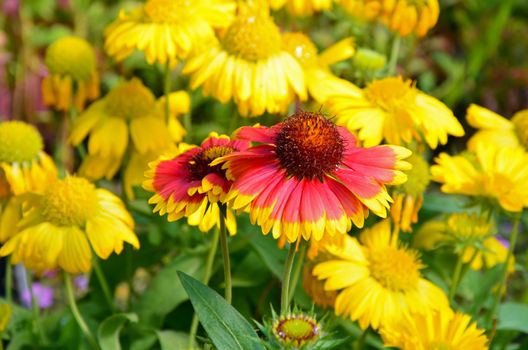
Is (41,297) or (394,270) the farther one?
(41,297)

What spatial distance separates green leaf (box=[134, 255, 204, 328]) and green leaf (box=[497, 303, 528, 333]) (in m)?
0.67

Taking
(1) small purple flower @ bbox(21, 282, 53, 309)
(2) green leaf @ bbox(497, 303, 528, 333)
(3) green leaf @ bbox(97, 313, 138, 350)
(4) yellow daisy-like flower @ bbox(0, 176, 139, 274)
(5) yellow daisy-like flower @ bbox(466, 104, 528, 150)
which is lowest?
(1) small purple flower @ bbox(21, 282, 53, 309)

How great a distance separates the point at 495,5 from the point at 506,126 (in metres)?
1.67

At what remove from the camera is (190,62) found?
68.6 inches

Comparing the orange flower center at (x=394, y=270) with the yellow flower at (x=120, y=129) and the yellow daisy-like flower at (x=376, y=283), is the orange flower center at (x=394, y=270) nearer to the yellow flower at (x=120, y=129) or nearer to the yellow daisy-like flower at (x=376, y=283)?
the yellow daisy-like flower at (x=376, y=283)

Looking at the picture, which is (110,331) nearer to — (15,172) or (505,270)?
(15,172)

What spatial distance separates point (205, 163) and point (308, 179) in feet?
0.57

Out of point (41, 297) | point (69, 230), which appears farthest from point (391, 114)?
point (41, 297)

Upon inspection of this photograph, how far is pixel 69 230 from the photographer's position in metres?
1.49

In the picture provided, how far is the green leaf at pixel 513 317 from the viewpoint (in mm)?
1772

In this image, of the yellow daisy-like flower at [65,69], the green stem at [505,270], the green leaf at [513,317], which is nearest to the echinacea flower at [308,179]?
the green stem at [505,270]

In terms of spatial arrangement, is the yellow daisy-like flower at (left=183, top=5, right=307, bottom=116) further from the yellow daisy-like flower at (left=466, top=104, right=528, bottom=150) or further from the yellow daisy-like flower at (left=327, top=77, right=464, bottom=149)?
the yellow daisy-like flower at (left=466, top=104, right=528, bottom=150)

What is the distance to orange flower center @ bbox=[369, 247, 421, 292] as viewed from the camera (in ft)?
5.08

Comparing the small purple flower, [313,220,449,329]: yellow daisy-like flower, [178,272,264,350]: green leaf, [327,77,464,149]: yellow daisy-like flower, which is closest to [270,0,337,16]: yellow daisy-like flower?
[327,77,464,149]: yellow daisy-like flower
